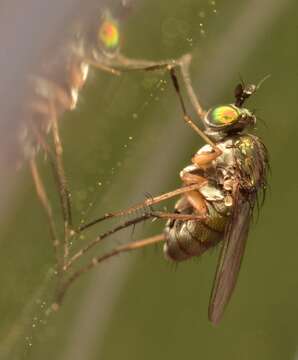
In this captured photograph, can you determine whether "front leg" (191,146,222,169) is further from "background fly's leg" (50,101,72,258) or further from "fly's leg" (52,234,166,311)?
"background fly's leg" (50,101,72,258)

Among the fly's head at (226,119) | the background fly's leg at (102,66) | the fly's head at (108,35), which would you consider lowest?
the fly's head at (226,119)

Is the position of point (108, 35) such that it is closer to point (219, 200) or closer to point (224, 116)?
point (224, 116)

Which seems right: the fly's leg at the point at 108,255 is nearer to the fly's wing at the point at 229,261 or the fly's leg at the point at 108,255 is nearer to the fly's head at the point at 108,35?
the fly's wing at the point at 229,261

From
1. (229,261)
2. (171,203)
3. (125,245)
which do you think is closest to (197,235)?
(229,261)

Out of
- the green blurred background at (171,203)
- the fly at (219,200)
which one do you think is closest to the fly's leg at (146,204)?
the fly at (219,200)

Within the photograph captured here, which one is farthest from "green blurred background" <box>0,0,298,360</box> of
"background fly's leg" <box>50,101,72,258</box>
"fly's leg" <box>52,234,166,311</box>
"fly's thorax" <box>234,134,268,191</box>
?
"fly's thorax" <box>234,134,268,191</box>

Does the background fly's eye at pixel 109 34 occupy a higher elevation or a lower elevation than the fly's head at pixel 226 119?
higher

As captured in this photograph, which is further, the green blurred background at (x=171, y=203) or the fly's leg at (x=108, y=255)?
the green blurred background at (x=171, y=203)
